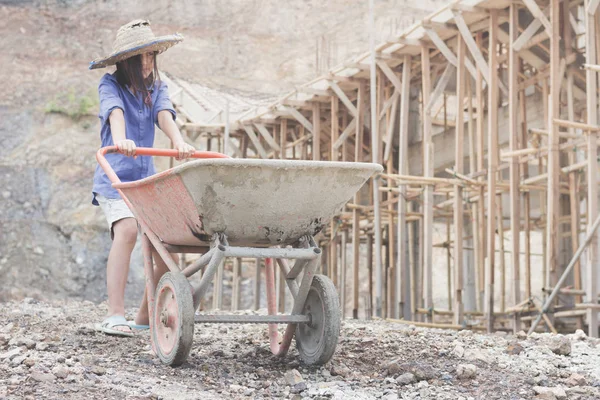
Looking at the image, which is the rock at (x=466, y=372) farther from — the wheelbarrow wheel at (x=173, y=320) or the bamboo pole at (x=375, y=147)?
the bamboo pole at (x=375, y=147)

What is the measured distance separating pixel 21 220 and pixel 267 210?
84.6ft

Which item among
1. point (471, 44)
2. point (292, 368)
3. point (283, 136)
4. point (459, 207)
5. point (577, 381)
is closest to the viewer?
point (577, 381)

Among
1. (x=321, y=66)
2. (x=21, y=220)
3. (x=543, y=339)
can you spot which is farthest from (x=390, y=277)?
(x=321, y=66)

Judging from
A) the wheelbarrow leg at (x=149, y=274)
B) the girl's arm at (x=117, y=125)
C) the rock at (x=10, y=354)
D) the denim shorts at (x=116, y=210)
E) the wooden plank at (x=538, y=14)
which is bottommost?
the rock at (x=10, y=354)

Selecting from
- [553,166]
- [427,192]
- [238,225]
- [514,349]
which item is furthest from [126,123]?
[427,192]

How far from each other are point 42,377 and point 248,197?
4.23 ft

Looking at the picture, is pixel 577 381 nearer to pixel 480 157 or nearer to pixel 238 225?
pixel 238 225

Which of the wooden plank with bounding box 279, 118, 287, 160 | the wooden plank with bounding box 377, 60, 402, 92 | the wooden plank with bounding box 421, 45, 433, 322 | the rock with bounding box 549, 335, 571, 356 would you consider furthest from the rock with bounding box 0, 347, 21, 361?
the wooden plank with bounding box 279, 118, 287, 160

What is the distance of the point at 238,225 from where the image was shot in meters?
4.57

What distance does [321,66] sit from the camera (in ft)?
134

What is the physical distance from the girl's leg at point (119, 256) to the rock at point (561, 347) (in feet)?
8.66

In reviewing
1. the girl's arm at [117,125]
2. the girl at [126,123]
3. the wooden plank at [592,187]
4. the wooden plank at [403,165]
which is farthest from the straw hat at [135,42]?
the wooden plank at [403,165]

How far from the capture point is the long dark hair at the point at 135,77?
18.1 feet

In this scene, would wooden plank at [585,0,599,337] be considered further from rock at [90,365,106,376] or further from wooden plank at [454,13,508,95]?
rock at [90,365,106,376]
